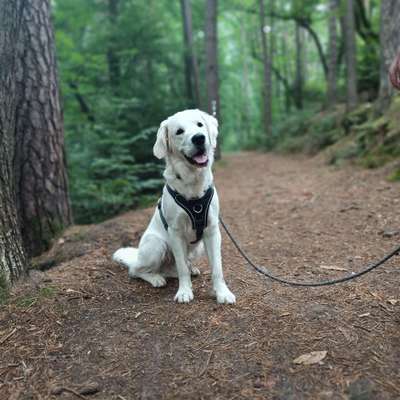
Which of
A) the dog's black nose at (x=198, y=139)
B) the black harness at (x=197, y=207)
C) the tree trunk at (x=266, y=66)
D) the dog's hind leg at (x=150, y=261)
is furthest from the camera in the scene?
the tree trunk at (x=266, y=66)

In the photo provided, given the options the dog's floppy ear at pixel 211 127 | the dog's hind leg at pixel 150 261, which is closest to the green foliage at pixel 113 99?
the dog's hind leg at pixel 150 261

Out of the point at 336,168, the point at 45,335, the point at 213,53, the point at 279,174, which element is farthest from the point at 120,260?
the point at 213,53

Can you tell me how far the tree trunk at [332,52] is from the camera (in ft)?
47.9

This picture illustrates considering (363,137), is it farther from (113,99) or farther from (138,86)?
(138,86)

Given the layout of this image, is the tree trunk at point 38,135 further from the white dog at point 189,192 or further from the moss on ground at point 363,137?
the moss on ground at point 363,137

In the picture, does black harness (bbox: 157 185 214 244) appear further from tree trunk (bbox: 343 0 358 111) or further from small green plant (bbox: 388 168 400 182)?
tree trunk (bbox: 343 0 358 111)

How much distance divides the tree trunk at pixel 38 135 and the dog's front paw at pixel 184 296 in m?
2.57

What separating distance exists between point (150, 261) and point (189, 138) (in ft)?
4.32

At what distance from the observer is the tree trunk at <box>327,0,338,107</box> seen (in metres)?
14.6

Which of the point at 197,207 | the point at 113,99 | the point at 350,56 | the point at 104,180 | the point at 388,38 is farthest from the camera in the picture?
the point at 350,56

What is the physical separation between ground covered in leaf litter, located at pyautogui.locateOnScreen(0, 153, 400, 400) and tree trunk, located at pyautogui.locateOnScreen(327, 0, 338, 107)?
39.6ft

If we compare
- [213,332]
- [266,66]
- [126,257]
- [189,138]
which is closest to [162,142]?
[189,138]

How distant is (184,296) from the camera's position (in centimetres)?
329

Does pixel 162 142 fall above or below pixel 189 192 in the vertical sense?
above
